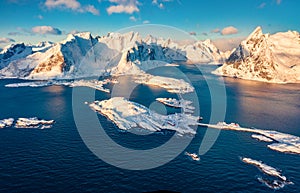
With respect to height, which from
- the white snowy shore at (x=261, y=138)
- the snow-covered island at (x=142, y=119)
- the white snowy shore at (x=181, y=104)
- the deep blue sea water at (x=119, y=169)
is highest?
the white snowy shore at (x=181, y=104)

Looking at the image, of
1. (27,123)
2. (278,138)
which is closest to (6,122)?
(27,123)

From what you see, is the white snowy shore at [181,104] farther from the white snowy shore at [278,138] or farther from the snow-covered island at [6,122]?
the snow-covered island at [6,122]

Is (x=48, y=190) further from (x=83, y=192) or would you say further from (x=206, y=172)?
(x=206, y=172)

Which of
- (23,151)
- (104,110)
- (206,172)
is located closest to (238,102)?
(104,110)

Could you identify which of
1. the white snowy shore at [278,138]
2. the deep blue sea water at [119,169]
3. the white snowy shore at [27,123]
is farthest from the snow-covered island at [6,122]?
the white snowy shore at [278,138]

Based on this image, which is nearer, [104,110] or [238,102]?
[104,110]

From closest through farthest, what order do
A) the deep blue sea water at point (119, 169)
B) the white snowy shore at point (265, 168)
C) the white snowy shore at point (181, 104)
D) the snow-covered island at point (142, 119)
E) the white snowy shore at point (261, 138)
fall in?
the deep blue sea water at point (119, 169) → the white snowy shore at point (265, 168) → the white snowy shore at point (261, 138) → the snow-covered island at point (142, 119) → the white snowy shore at point (181, 104)

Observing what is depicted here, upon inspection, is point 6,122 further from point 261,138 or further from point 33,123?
point 261,138

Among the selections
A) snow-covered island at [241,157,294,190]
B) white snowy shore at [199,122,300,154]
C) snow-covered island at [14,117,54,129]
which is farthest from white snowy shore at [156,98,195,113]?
snow-covered island at [14,117,54,129]
